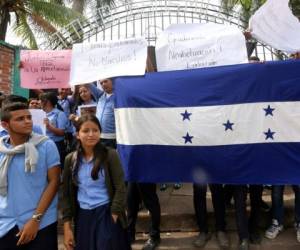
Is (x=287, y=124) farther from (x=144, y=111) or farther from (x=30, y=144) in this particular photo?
(x=30, y=144)

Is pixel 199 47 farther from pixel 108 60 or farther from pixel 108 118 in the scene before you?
pixel 108 118

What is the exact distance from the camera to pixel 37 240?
2643 mm

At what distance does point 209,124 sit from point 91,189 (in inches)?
58.4

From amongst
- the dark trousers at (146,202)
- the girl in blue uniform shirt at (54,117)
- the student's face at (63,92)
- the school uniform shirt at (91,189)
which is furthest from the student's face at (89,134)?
the student's face at (63,92)

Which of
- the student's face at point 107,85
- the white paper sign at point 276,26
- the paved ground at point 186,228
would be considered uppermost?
the white paper sign at point 276,26

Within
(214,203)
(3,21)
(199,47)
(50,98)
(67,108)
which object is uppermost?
(3,21)

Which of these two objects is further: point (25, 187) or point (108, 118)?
point (108, 118)

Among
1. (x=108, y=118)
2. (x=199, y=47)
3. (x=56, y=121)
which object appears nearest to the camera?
(x=199, y=47)

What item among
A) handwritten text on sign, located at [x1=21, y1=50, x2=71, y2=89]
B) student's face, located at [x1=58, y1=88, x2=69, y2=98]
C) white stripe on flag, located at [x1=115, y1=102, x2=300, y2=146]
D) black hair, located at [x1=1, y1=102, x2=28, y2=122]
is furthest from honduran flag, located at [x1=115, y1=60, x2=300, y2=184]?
student's face, located at [x1=58, y1=88, x2=69, y2=98]

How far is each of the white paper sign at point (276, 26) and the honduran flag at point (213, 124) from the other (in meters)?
0.22

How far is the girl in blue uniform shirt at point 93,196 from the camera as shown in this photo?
9.01ft

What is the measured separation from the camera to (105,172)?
2.76m

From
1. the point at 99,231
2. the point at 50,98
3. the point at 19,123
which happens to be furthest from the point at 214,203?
the point at 50,98

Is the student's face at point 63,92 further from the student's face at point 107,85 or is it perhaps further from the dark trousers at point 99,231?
the dark trousers at point 99,231
